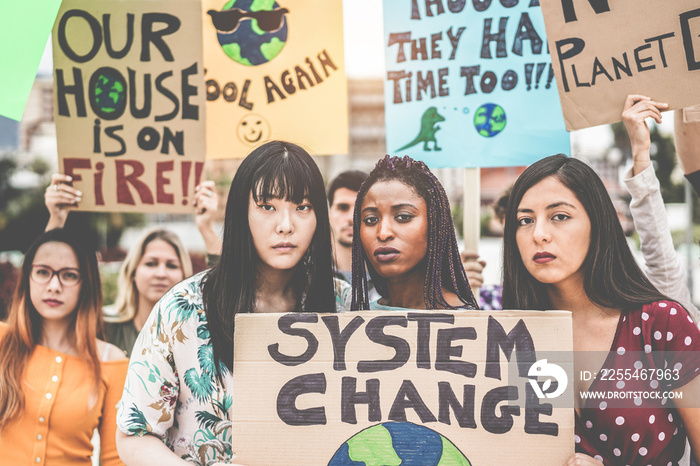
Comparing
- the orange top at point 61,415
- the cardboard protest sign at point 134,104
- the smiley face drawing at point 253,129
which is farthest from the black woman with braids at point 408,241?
the orange top at point 61,415

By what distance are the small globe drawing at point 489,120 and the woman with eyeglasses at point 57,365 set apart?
1.87 meters

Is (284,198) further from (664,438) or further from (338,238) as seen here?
(338,238)

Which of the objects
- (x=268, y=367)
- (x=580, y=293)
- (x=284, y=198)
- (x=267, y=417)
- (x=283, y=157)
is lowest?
(x=267, y=417)

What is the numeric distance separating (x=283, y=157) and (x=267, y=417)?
32.3 inches

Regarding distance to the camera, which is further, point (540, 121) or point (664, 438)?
point (540, 121)

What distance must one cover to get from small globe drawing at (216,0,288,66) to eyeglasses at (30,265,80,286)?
1293 millimetres

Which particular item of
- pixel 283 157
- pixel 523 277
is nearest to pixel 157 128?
pixel 283 157

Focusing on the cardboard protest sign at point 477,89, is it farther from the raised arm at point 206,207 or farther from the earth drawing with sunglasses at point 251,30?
the raised arm at point 206,207

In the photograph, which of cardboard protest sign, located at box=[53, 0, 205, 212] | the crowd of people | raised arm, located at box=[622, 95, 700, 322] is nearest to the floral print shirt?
the crowd of people

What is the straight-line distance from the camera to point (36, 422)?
2754 millimetres

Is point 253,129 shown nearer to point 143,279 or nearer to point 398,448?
point 143,279

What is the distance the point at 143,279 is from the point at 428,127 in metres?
2.08

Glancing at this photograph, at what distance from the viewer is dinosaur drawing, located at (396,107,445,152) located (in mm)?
3016

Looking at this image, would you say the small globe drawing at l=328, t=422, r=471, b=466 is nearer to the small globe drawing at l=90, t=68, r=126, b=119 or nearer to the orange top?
the orange top
